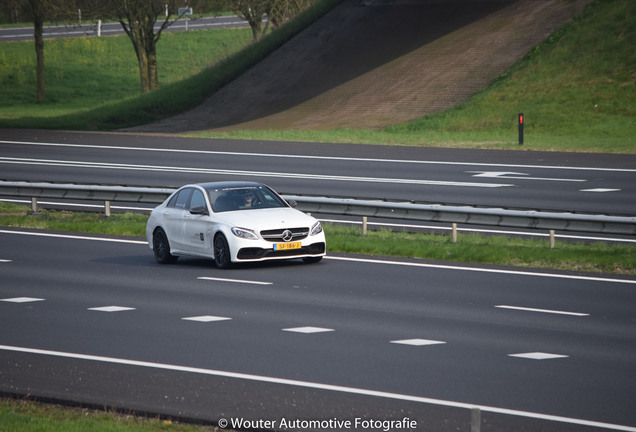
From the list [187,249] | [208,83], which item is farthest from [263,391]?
[208,83]

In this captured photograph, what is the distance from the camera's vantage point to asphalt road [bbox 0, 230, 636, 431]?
29.9 feet

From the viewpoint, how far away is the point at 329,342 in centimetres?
1179

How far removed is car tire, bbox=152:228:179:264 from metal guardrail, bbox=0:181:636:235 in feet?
11.4

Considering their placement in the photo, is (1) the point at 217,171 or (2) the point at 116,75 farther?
(2) the point at 116,75

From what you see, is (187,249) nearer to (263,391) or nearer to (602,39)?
(263,391)

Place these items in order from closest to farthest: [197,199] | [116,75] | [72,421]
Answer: [72,421] → [197,199] → [116,75]

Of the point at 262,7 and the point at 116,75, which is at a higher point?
the point at 262,7

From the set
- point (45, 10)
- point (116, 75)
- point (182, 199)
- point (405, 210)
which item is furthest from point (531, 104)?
point (116, 75)

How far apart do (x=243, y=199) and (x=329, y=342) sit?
7058 mm

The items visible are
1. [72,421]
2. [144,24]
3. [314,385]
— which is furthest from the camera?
[144,24]

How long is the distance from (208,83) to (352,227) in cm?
3805

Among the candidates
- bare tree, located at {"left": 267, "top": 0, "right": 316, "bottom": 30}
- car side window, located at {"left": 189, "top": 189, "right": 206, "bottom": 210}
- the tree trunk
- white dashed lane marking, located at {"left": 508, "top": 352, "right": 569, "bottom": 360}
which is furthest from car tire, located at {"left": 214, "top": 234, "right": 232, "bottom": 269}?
bare tree, located at {"left": 267, "top": 0, "right": 316, "bottom": 30}

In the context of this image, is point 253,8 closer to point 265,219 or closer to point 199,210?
point 199,210

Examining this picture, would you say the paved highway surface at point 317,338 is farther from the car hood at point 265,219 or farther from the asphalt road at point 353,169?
the asphalt road at point 353,169
